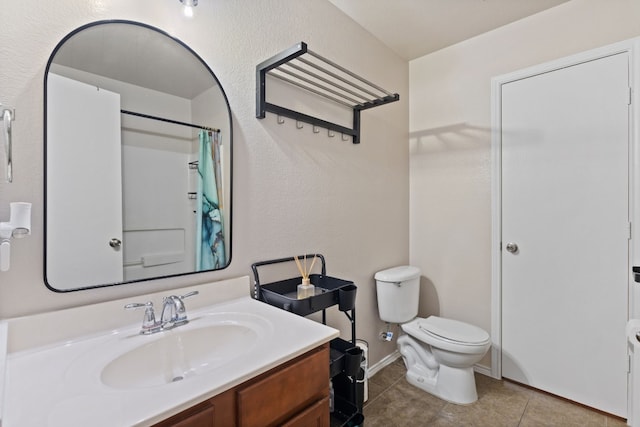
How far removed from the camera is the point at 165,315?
3.70 ft

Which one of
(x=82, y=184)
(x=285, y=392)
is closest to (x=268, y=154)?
(x=82, y=184)

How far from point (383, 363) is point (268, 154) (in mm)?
1774

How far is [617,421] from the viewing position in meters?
1.77

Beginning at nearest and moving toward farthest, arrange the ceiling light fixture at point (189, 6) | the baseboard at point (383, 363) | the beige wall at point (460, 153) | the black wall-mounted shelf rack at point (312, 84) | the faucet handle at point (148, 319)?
the faucet handle at point (148, 319)
the ceiling light fixture at point (189, 6)
the black wall-mounted shelf rack at point (312, 84)
the beige wall at point (460, 153)
the baseboard at point (383, 363)

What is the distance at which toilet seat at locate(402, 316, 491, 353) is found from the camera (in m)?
1.85

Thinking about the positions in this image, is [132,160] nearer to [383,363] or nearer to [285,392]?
[285,392]

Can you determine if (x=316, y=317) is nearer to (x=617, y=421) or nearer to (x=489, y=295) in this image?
(x=489, y=295)

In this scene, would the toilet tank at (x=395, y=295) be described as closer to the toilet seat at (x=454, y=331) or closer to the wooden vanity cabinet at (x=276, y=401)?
the toilet seat at (x=454, y=331)

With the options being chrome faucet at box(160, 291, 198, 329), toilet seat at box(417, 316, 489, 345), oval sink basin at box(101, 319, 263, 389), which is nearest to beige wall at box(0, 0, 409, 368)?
chrome faucet at box(160, 291, 198, 329)

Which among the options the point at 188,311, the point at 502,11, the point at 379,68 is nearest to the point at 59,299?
the point at 188,311

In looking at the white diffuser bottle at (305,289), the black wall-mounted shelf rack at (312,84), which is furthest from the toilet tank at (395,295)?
the black wall-mounted shelf rack at (312,84)

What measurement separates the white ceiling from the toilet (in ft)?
5.61

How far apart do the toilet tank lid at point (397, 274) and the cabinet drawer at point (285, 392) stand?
1188 millimetres

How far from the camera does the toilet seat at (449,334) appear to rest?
185cm
